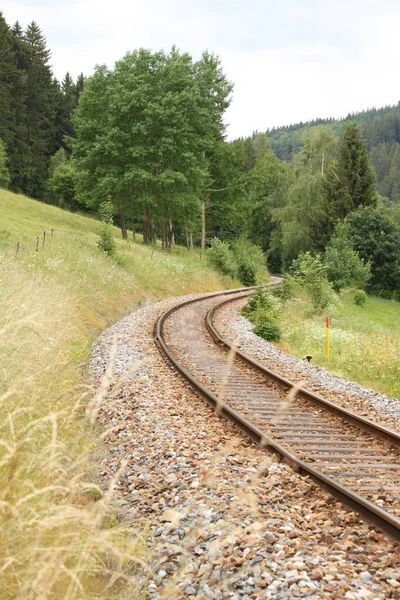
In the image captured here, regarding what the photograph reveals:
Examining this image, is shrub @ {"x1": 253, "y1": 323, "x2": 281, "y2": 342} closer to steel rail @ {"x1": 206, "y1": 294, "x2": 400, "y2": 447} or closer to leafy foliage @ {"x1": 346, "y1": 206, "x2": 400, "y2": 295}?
steel rail @ {"x1": 206, "y1": 294, "x2": 400, "y2": 447}

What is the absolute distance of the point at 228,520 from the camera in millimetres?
4934

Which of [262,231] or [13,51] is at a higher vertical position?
[13,51]

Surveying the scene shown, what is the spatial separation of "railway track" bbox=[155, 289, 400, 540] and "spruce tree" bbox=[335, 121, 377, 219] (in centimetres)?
4316

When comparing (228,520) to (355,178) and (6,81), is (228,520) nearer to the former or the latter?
(355,178)

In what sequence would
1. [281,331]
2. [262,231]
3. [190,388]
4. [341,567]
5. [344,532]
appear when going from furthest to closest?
[262,231] < [281,331] < [190,388] < [344,532] < [341,567]

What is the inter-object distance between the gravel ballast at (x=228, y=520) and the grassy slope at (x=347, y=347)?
615cm

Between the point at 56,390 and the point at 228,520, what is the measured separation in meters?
2.90

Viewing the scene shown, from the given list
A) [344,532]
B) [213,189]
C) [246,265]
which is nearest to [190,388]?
[344,532]

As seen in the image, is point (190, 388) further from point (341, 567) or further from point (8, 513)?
point (8, 513)

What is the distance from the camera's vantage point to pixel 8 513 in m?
3.24

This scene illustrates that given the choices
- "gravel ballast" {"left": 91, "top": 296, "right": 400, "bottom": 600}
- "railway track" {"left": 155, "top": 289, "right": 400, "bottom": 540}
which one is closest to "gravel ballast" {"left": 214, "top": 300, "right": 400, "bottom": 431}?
"railway track" {"left": 155, "top": 289, "right": 400, "bottom": 540}

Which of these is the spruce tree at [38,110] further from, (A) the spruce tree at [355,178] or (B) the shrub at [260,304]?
(B) the shrub at [260,304]

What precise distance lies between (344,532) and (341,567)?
2.25 ft

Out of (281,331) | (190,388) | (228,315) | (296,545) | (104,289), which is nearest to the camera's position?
(296,545)
